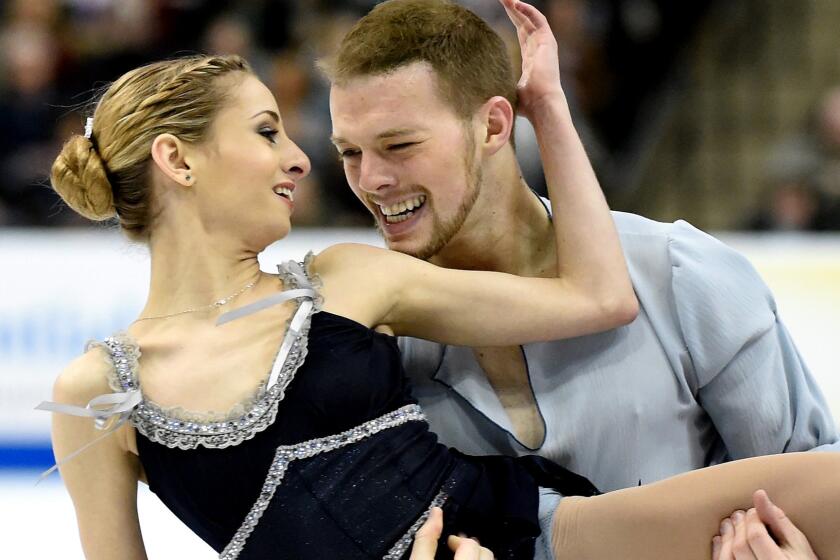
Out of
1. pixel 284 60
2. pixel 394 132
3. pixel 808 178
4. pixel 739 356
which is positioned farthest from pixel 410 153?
pixel 808 178

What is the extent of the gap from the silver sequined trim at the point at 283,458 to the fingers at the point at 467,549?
20cm

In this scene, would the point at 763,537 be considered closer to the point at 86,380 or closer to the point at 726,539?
the point at 726,539

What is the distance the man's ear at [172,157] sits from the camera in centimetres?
195

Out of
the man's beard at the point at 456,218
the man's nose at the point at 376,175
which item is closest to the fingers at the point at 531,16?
the man's beard at the point at 456,218

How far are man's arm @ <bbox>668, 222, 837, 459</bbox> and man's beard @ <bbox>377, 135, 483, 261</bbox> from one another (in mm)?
357

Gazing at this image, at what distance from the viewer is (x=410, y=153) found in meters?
2.19

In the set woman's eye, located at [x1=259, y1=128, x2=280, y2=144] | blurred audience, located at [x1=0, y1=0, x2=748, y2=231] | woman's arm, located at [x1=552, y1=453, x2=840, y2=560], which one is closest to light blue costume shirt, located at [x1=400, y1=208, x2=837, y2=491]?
woman's arm, located at [x1=552, y1=453, x2=840, y2=560]

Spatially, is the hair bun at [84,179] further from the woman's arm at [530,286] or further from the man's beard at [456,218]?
the man's beard at [456,218]

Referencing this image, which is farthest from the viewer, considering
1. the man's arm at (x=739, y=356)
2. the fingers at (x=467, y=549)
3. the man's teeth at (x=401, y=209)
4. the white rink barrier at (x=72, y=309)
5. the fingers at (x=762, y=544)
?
the white rink barrier at (x=72, y=309)

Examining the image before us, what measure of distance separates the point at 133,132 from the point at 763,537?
1.12 metres

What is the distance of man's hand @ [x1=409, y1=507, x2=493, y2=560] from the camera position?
6.14 feet

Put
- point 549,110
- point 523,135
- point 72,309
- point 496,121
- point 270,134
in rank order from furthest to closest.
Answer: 1. point 523,135
2. point 72,309
3. point 496,121
4. point 549,110
5. point 270,134

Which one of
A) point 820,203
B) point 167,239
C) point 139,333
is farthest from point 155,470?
point 820,203

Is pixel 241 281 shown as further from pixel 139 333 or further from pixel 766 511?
pixel 766 511
